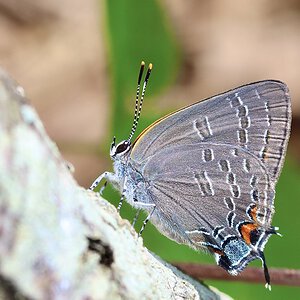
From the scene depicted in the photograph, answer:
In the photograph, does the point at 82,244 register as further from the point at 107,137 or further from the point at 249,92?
the point at 107,137

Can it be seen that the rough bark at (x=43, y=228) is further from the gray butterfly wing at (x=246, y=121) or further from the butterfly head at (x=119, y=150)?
the butterfly head at (x=119, y=150)

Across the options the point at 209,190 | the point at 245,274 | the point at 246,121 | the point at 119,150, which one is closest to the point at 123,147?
the point at 119,150

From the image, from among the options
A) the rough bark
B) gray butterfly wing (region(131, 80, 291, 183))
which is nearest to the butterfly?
gray butterfly wing (region(131, 80, 291, 183))

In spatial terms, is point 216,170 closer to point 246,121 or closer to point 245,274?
point 246,121

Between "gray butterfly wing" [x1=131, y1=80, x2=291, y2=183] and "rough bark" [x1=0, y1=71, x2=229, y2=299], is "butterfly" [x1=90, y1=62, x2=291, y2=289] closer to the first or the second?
"gray butterfly wing" [x1=131, y1=80, x2=291, y2=183]

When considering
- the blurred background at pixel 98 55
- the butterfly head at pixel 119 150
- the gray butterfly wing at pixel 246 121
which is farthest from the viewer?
the blurred background at pixel 98 55

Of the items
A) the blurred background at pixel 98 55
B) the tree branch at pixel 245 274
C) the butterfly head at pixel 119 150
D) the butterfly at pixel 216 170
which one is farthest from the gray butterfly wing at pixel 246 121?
the blurred background at pixel 98 55

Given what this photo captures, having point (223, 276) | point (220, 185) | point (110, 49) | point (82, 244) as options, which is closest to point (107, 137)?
point (110, 49)

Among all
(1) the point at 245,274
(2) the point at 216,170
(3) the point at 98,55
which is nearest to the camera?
(1) the point at 245,274
